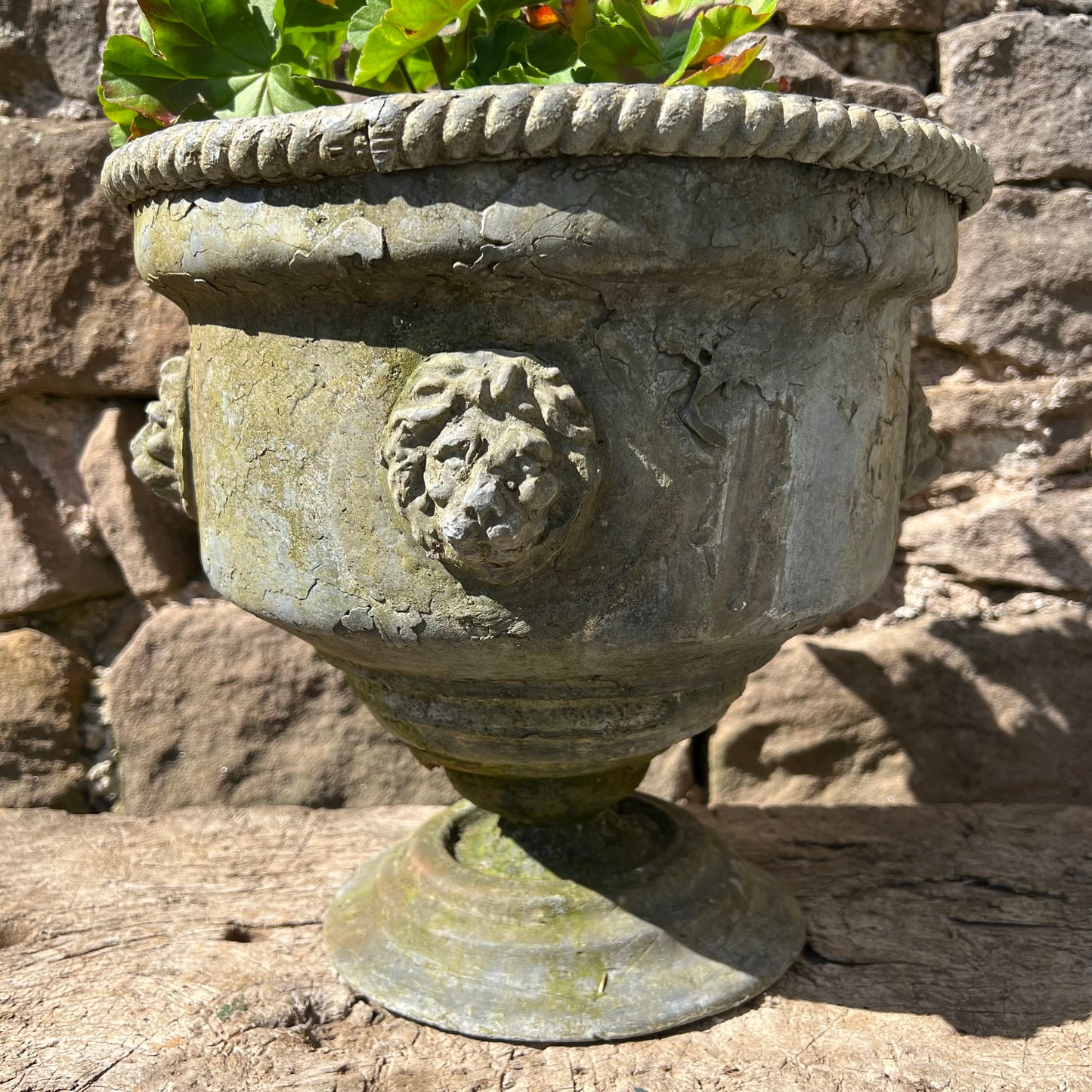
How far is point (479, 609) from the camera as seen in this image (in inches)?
42.9

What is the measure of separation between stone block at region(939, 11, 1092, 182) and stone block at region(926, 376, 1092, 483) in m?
0.34

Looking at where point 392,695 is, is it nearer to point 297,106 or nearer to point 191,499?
point 191,499

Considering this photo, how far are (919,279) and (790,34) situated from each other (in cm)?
80

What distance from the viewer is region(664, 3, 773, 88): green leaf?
3.76 ft

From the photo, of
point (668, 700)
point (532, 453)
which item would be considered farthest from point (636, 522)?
point (668, 700)

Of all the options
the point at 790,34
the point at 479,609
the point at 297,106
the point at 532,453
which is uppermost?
the point at 790,34

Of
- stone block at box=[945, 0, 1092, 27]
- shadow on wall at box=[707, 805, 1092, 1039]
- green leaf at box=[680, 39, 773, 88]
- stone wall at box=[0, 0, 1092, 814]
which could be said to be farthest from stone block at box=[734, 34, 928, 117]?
shadow on wall at box=[707, 805, 1092, 1039]

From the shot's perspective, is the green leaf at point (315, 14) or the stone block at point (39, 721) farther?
the stone block at point (39, 721)

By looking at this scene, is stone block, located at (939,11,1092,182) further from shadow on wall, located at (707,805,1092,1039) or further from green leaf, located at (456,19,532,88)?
shadow on wall, located at (707,805,1092,1039)

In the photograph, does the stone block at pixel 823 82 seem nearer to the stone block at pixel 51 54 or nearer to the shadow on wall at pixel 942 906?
the stone block at pixel 51 54

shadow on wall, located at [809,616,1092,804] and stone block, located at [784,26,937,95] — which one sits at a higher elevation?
stone block, located at [784,26,937,95]

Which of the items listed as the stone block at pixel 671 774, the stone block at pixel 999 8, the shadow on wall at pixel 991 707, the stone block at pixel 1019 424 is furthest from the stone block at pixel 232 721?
the stone block at pixel 999 8

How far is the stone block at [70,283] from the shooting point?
1.78 metres

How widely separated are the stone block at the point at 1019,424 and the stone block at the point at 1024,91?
1.10ft
